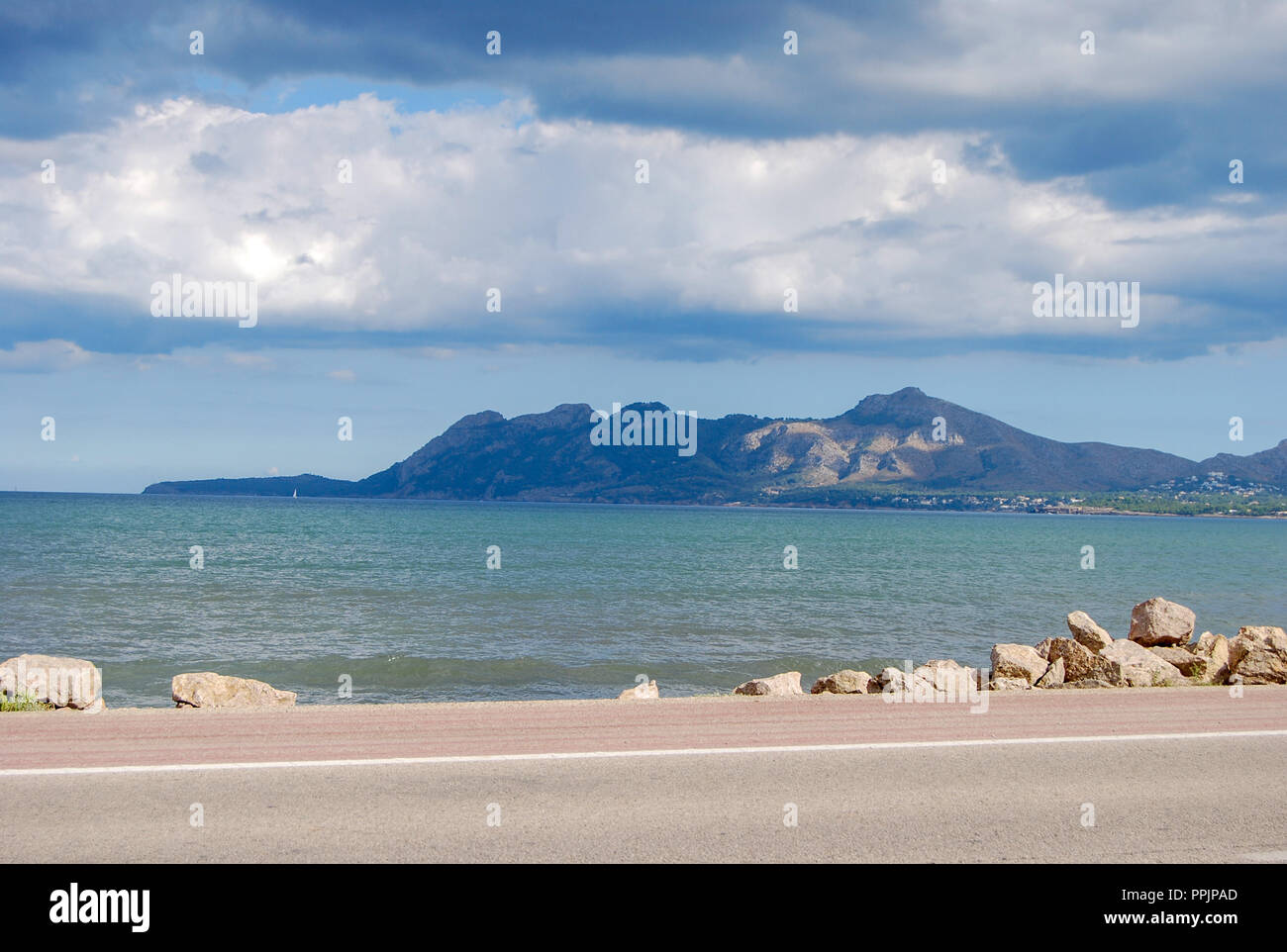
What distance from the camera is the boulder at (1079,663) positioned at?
A: 16.0 meters

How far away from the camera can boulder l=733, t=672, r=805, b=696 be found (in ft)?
55.0

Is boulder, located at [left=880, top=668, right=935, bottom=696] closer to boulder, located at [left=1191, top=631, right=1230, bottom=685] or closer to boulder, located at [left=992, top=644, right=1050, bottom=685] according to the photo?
boulder, located at [left=992, top=644, right=1050, bottom=685]

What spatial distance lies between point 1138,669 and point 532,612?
20.5m

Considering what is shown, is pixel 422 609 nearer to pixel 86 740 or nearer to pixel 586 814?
pixel 86 740

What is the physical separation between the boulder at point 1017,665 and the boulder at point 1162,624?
484 cm

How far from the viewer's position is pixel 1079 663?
16.4 m

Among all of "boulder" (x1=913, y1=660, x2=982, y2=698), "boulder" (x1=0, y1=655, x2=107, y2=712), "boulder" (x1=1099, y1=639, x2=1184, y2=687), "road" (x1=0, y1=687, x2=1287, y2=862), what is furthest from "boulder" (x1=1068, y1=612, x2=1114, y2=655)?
"boulder" (x1=0, y1=655, x2=107, y2=712)

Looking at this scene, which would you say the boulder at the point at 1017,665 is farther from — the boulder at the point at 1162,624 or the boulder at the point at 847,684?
the boulder at the point at 1162,624

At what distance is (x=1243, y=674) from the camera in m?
15.9

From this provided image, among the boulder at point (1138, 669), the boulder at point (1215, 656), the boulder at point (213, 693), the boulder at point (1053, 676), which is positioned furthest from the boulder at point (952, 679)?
the boulder at point (213, 693)

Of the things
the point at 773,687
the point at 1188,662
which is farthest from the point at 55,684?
the point at 1188,662

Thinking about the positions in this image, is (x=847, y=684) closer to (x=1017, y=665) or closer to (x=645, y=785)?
(x=1017, y=665)

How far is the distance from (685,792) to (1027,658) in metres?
11.2
